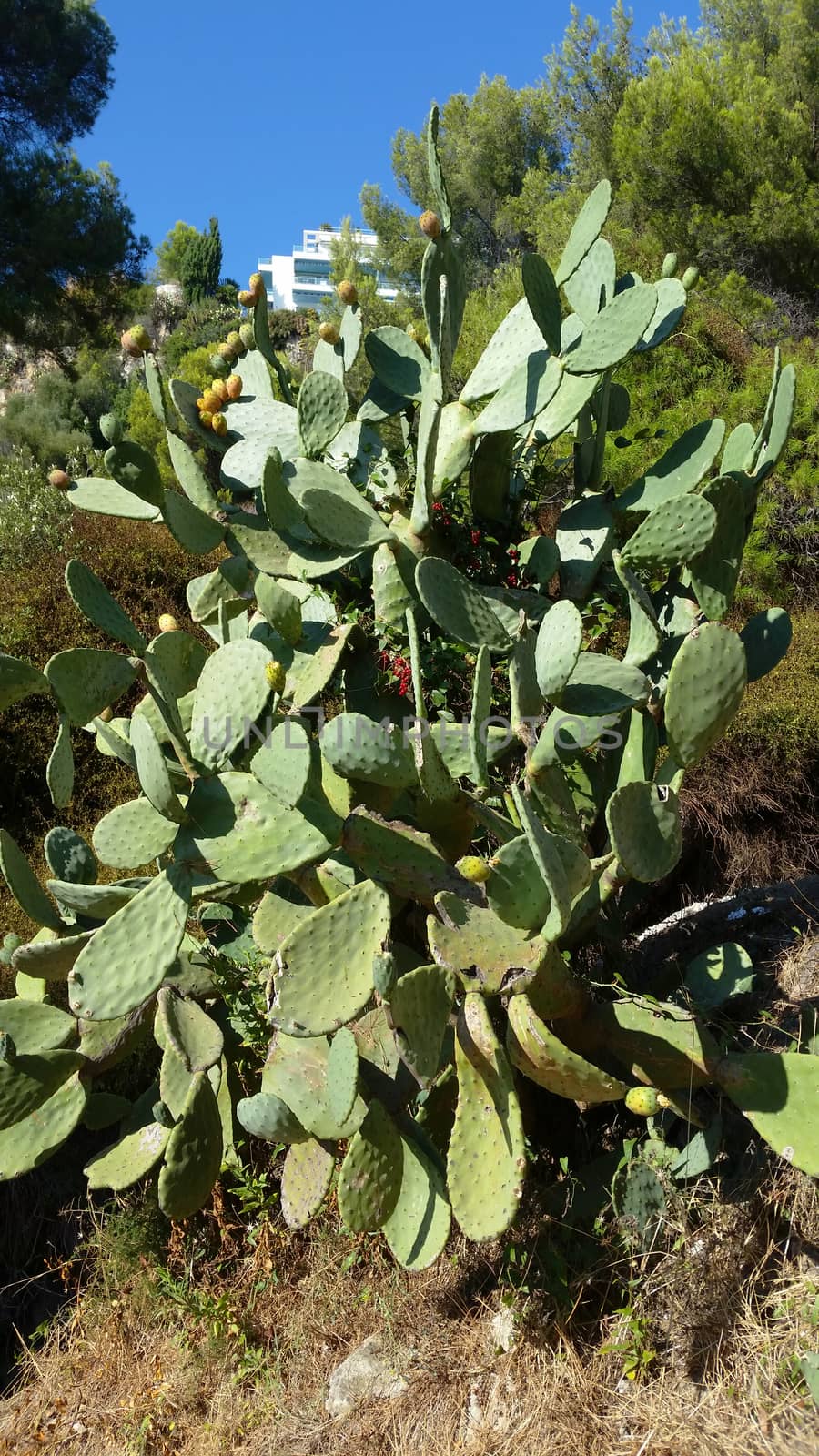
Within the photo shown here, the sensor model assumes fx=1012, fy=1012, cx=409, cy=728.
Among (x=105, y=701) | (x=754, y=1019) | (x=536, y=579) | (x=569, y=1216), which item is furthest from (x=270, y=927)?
(x=754, y=1019)

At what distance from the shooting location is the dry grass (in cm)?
176

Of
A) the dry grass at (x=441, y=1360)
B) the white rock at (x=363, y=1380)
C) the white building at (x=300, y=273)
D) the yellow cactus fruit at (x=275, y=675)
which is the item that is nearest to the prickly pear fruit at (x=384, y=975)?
the yellow cactus fruit at (x=275, y=675)

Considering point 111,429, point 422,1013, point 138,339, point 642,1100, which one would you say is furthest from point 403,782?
point 138,339

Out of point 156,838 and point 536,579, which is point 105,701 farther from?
point 536,579

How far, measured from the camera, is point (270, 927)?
199cm

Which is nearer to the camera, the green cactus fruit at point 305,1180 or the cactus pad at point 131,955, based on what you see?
the cactus pad at point 131,955

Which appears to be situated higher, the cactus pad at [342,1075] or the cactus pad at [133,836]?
the cactus pad at [133,836]

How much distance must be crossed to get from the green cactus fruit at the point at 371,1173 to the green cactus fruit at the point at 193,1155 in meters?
0.36

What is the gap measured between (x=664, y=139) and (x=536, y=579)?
9.07 metres

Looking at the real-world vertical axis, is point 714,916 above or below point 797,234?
below

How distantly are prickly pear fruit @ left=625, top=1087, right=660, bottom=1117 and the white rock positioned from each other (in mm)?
819

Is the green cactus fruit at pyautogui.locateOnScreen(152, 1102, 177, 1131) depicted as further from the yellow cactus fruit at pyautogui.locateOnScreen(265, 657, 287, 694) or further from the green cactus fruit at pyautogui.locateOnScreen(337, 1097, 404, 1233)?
the yellow cactus fruit at pyautogui.locateOnScreen(265, 657, 287, 694)

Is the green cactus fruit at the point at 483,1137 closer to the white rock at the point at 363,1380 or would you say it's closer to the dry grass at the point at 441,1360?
the dry grass at the point at 441,1360

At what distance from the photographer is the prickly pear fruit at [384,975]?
1.55m
